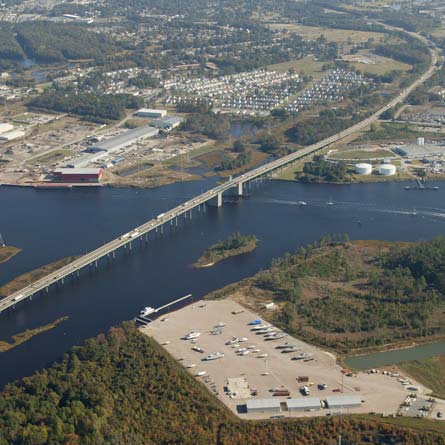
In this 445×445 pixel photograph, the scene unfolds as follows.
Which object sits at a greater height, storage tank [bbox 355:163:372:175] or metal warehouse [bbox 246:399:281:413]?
storage tank [bbox 355:163:372:175]

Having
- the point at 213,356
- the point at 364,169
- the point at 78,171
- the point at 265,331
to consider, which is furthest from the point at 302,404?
the point at 78,171

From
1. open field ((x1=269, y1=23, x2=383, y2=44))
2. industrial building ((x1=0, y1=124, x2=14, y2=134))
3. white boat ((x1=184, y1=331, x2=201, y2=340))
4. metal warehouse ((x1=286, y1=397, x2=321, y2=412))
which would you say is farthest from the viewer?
open field ((x1=269, y1=23, x2=383, y2=44))

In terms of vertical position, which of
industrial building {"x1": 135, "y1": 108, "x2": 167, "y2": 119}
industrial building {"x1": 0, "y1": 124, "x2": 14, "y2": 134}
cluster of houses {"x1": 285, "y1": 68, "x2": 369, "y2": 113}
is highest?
cluster of houses {"x1": 285, "y1": 68, "x2": 369, "y2": 113}

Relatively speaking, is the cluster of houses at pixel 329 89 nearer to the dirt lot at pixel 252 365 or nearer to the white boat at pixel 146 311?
the white boat at pixel 146 311

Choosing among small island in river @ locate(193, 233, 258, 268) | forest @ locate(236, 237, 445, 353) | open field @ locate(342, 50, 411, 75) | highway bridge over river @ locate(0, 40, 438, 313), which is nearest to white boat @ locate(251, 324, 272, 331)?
forest @ locate(236, 237, 445, 353)

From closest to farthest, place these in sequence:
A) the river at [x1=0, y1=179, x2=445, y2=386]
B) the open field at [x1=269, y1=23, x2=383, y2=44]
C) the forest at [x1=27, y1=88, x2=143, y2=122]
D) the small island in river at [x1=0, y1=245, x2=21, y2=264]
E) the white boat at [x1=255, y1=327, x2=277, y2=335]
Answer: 1. the white boat at [x1=255, y1=327, x2=277, y2=335]
2. the river at [x1=0, y1=179, x2=445, y2=386]
3. the small island in river at [x1=0, y1=245, x2=21, y2=264]
4. the forest at [x1=27, y1=88, x2=143, y2=122]
5. the open field at [x1=269, y1=23, x2=383, y2=44]

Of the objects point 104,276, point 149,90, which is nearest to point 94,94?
point 149,90

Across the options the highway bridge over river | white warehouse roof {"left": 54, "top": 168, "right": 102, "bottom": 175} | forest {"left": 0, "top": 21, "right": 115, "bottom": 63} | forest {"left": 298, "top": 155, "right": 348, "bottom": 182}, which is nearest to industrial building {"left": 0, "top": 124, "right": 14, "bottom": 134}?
white warehouse roof {"left": 54, "top": 168, "right": 102, "bottom": 175}

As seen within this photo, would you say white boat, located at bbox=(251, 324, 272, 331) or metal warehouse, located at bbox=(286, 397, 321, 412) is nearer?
metal warehouse, located at bbox=(286, 397, 321, 412)

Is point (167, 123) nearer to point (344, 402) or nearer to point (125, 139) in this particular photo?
point (125, 139)

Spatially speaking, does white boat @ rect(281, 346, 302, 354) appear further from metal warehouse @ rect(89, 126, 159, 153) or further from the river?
metal warehouse @ rect(89, 126, 159, 153)
